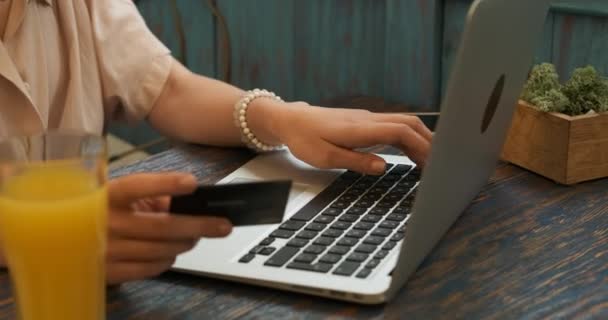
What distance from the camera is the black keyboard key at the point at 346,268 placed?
0.87 m

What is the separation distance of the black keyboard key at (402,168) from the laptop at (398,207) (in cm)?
4

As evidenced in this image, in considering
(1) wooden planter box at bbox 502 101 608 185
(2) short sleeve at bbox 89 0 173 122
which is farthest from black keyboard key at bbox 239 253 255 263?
(2) short sleeve at bbox 89 0 173 122

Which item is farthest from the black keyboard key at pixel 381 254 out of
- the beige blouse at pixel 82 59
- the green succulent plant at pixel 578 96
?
the beige blouse at pixel 82 59

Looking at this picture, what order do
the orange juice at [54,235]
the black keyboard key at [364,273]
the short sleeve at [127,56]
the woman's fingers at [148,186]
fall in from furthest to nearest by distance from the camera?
the short sleeve at [127,56], the black keyboard key at [364,273], the woman's fingers at [148,186], the orange juice at [54,235]

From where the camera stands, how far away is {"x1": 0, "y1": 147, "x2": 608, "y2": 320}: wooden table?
0.84 m

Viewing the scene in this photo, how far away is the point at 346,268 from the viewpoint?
2.87 ft

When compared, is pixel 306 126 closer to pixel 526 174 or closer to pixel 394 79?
pixel 526 174

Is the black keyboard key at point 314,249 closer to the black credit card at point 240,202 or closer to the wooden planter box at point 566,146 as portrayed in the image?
the black credit card at point 240,202

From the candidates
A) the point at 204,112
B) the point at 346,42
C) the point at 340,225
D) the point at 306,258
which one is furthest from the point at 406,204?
the point at 346,42

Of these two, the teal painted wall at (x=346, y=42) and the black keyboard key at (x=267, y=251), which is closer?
the black keyboard key at (x=267, y=251)

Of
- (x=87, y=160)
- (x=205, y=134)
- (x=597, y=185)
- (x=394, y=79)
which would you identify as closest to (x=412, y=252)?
(x=87, y=160)

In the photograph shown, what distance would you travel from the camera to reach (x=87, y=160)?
0.68m

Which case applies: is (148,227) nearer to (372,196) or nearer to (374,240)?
(374,240)

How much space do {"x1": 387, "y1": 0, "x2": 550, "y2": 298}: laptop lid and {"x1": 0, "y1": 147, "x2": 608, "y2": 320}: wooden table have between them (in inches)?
1.0
